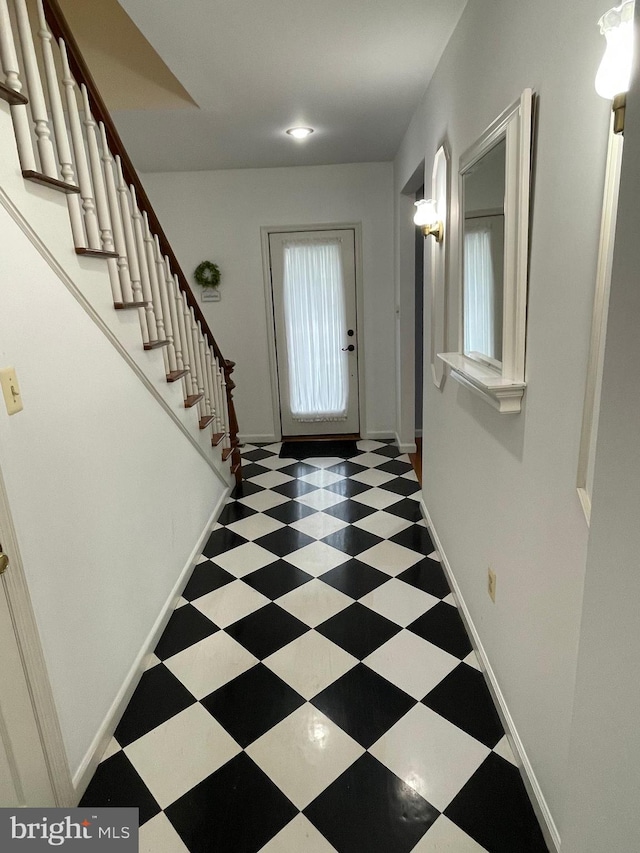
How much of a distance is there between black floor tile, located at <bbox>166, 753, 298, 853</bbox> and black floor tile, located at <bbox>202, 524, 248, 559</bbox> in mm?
1443

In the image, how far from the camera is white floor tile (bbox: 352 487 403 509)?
3.48 meters

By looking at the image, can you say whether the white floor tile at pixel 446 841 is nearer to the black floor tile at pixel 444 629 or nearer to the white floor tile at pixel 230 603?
the black floor tile at pixel 444 629

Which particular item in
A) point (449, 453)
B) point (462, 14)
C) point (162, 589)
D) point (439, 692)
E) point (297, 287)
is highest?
point (462, 14)

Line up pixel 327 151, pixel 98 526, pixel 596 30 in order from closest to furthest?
pixel 596 30
pixel 98 526
pixel 327 151

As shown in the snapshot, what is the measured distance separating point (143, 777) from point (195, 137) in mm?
3569

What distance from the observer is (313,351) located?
4.75m

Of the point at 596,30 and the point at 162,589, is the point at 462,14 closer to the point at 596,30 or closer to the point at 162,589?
the point at 596,30

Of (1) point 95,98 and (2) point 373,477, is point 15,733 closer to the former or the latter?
(1) point 95,98

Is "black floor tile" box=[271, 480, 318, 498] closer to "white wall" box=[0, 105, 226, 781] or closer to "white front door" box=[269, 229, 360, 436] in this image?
"white front door" box=[269, 229, 360, 436]

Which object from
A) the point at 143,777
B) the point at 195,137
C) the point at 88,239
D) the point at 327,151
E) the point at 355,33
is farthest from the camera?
the point at 327,151

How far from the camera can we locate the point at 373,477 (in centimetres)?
397

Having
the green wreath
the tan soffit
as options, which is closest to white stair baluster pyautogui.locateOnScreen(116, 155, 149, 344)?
the tan soffit

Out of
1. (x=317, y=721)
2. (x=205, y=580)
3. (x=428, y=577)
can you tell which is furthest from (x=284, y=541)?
(x=317, y=721)

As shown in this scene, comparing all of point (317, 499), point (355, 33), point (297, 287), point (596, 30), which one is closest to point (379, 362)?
point (297, 287)
